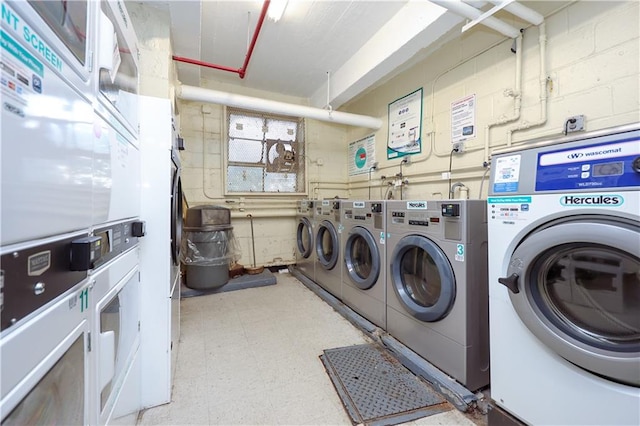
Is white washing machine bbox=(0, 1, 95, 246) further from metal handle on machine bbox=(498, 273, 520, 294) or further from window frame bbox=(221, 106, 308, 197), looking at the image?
window frame bbox=(221, 106, 308, 197)

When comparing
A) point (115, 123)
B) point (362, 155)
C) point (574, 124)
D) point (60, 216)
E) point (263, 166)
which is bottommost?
point (60, 216)

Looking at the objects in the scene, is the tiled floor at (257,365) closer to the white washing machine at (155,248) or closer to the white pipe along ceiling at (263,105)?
the white washing machine at (155,248)

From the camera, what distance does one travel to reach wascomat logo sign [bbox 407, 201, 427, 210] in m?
1.68

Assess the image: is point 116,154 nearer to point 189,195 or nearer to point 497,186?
point 497,186

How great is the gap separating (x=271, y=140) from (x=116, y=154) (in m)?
3.16

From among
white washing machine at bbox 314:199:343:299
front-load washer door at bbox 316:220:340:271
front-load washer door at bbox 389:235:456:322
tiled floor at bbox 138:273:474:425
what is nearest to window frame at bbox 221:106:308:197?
white washing machine at bbox 314:199:343:299

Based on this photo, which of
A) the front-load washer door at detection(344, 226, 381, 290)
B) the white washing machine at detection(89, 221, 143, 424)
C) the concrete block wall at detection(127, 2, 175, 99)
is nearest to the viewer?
the white washing machine at detection(89, 221, 143, 424)

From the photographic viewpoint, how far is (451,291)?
4.88 feet

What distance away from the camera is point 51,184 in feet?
1.75

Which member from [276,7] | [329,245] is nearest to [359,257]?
[329,245]

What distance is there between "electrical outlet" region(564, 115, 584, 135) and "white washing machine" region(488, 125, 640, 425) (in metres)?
1.04

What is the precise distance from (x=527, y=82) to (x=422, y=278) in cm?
170

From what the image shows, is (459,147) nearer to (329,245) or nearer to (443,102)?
(443,102)

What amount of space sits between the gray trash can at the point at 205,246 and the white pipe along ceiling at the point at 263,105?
45.9 inches
